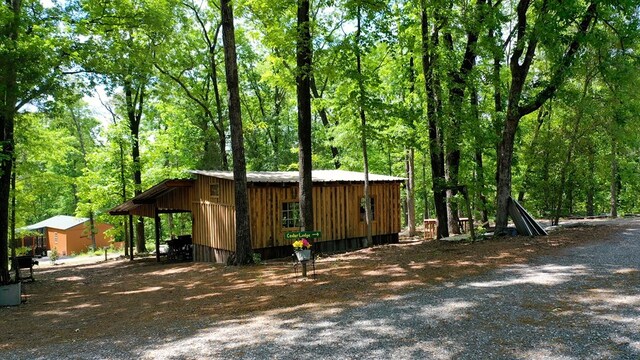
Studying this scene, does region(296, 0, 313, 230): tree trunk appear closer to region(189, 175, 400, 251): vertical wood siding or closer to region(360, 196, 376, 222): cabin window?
region(189, 175, 400, 251): vertical wood siding

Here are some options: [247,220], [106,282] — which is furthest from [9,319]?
[247,220]

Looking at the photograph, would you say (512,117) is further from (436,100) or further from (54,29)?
(54,29)

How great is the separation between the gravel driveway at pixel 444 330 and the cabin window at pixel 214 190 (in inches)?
359

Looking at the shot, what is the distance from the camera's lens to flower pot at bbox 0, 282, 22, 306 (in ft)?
31.0

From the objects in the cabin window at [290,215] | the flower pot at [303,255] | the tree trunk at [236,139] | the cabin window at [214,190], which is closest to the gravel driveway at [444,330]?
the flower pot at [303,255]

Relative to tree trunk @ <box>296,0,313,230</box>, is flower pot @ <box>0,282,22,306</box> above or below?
below

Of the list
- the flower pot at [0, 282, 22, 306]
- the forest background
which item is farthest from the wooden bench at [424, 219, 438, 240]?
the flower pot at [0, 282, 22, 306]

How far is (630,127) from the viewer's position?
17.1 meters

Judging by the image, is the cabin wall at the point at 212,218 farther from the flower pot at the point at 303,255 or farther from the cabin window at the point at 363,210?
the flower pot at the point at 303,255

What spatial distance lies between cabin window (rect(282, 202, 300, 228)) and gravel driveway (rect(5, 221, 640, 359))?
8.51 m

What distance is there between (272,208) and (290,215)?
2.83 ft

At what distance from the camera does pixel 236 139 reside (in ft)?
40.1

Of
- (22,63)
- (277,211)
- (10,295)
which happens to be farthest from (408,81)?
(10,295)

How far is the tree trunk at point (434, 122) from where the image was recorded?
530 inches
